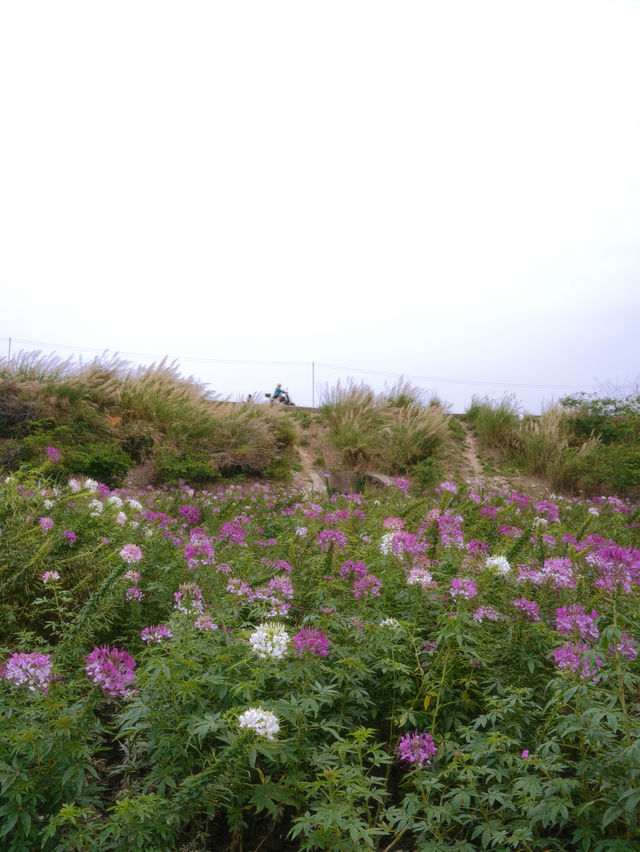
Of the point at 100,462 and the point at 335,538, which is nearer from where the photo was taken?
the point at 335,538

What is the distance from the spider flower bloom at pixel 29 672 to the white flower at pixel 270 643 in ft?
2.37

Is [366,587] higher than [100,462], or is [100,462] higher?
[366,587]

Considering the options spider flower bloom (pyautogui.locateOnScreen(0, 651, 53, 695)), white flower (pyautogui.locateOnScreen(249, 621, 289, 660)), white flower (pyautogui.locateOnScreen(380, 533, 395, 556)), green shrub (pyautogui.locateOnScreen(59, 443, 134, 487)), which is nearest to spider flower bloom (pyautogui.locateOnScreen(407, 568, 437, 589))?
white flower (pyautogui.locateOnScreen(380, 533, 395, 556))

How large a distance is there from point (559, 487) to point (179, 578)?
10701 mm

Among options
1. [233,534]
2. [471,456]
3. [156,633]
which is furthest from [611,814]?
[471,456]

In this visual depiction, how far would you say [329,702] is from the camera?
2094 mm

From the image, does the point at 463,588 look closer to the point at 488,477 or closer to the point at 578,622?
the point at 578,622

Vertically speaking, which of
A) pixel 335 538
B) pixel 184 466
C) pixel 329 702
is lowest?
pixel 184 466

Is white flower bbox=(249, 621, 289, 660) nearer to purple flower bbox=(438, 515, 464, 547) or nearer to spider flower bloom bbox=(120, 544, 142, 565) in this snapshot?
spider flower bloom bbox=(120, 544, 142, 565)

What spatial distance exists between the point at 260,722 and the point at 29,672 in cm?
85

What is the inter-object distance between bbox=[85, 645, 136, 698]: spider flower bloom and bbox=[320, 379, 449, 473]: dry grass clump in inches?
404

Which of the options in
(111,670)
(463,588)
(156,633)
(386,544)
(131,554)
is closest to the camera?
(111,670)

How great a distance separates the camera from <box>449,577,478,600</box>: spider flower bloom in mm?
2592

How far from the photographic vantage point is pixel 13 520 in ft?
11.8
